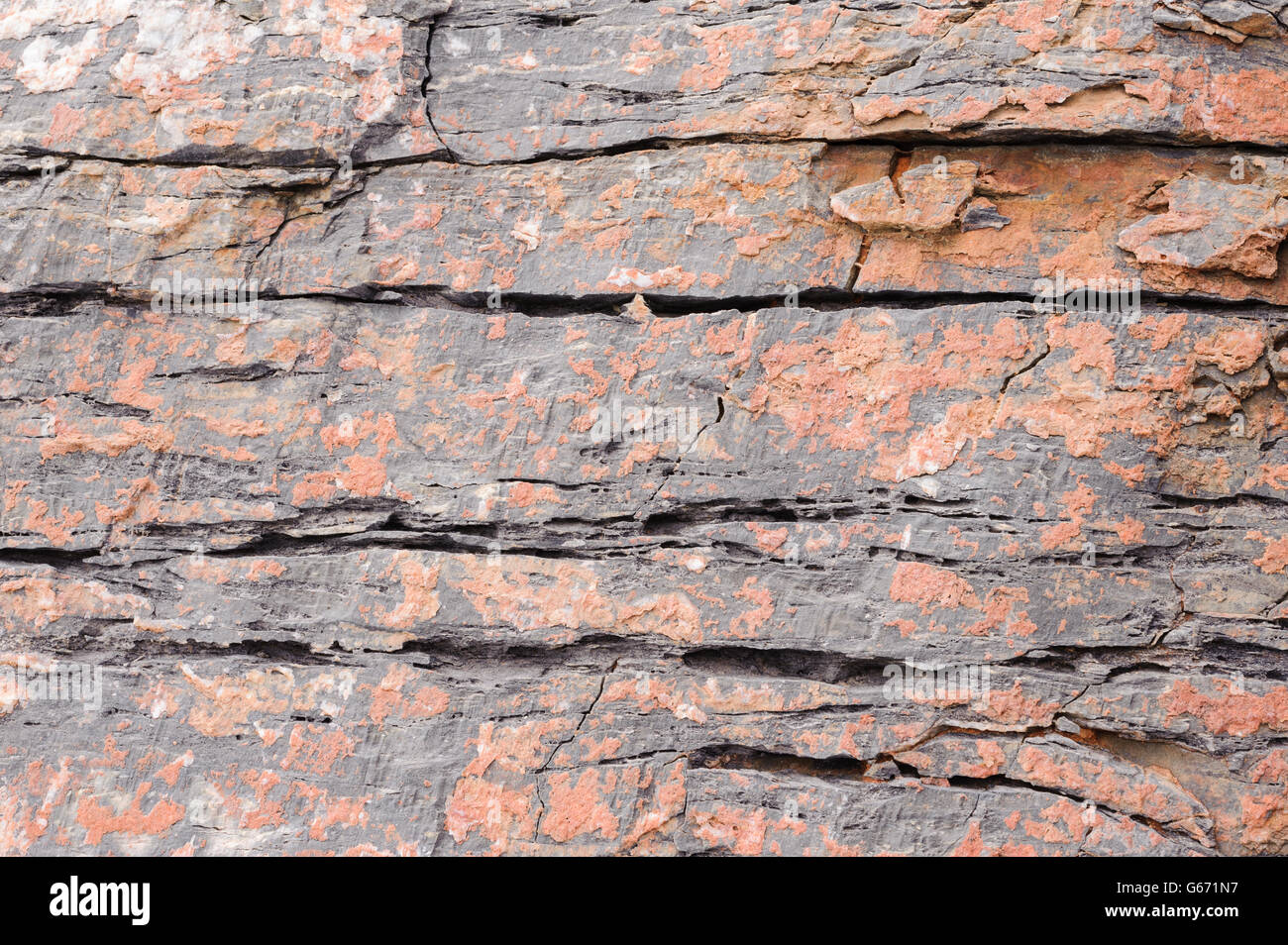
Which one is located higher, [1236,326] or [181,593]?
[1236,326]

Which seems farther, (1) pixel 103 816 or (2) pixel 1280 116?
(1) pixel 103 816

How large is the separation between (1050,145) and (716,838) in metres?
2.00

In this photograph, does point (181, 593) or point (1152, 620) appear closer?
point (1152, 620)

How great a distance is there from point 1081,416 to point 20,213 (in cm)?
296

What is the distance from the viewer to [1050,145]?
209cm

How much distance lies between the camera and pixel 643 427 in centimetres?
215

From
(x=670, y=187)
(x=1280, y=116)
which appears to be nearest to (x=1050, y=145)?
(x=1280, y=116)

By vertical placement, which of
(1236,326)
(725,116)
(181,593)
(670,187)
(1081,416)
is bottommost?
(181,593)

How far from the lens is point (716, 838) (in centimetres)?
209

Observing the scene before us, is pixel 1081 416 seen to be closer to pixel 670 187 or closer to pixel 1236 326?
pixel 1236 326

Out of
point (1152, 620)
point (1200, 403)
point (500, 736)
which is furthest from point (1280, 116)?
point (500, 736)

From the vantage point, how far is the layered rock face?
2.04 meters

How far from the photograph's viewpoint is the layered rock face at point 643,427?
2037 millimetres

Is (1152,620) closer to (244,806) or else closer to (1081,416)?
(1081,416)
